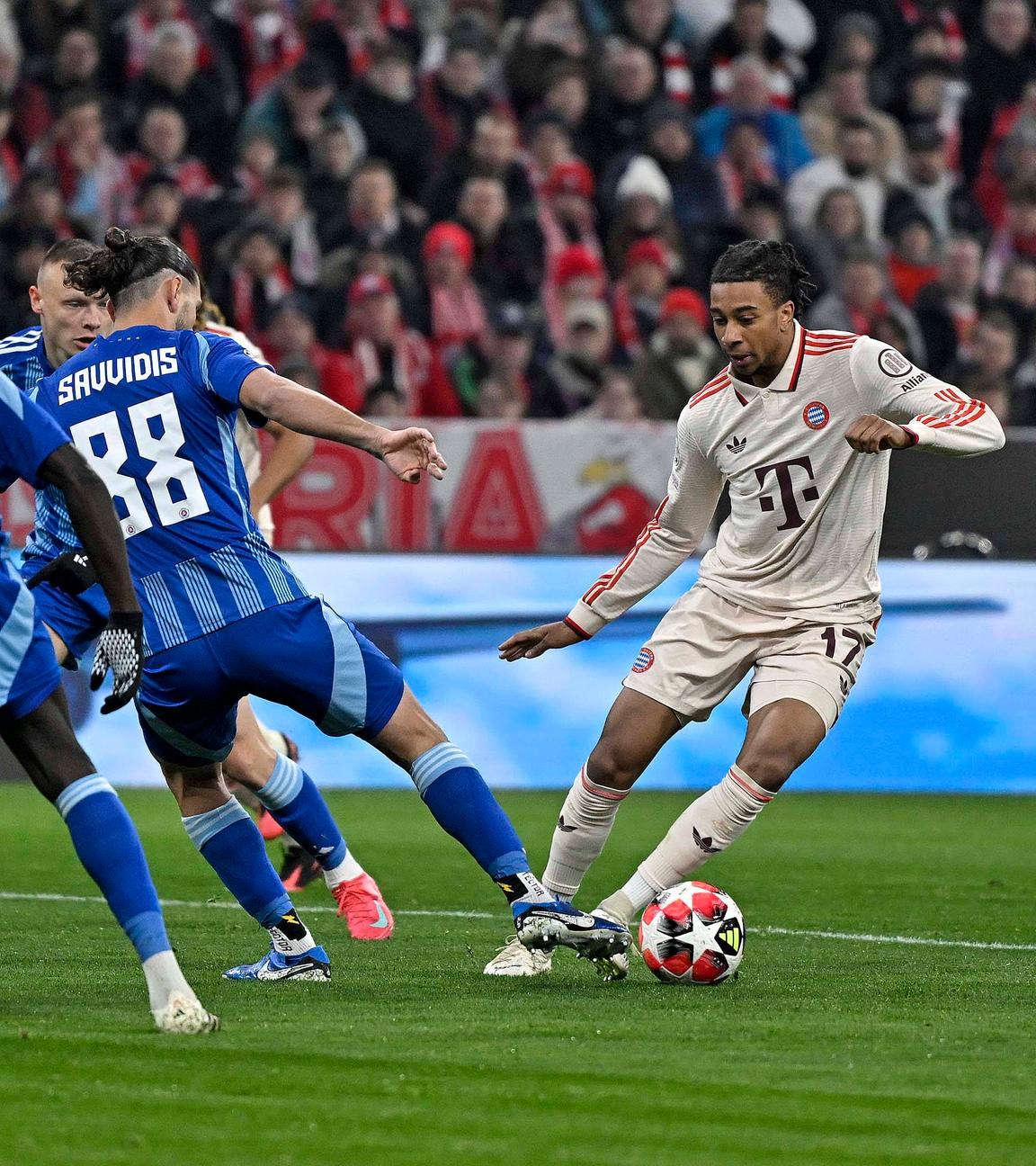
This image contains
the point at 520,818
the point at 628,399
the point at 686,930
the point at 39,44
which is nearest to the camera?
the point at 686,930

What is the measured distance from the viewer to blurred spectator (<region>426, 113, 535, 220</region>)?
49.5 ft

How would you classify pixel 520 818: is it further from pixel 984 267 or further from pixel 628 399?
pixel 984 267

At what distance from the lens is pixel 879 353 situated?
5867 millimetres

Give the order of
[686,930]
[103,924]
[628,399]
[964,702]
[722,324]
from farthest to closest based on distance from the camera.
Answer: [628,399] < [964,702] < [103,924] < [722,324] < [686,930]

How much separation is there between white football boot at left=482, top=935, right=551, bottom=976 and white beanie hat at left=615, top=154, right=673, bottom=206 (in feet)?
33.9

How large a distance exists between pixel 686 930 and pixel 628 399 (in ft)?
27.9

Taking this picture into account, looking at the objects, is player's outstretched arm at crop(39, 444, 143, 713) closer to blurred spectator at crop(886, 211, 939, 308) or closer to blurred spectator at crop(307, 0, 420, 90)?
blurred spectator at crop(886, 211, 939, 308)

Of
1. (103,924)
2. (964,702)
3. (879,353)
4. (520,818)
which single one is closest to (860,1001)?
(879,353)

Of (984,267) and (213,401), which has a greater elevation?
(213,401)

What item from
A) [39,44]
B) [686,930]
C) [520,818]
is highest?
[39,44]

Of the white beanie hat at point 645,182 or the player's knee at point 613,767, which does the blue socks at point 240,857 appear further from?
the white beanie hat at point 645,182

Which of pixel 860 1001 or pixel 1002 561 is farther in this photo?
pixel 1002 561

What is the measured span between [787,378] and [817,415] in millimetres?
141

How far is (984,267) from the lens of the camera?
627 inches
